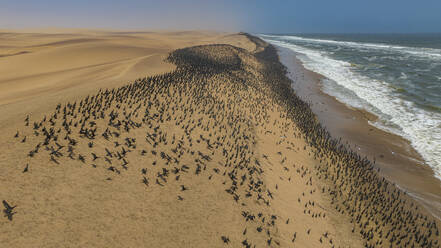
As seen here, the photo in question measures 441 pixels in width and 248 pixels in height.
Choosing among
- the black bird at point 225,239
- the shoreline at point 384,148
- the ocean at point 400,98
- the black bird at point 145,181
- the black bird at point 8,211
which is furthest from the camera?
the ocean at point 400,98

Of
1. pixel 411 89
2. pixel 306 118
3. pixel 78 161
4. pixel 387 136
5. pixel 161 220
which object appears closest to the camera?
pixel 161 220

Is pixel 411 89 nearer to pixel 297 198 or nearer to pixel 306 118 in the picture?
pixel 306 118

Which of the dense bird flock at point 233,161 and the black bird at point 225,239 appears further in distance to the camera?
the dense bird flock at point 233,161

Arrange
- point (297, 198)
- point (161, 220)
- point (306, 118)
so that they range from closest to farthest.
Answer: point (161, 220), point (297, 198), point (306, 118)

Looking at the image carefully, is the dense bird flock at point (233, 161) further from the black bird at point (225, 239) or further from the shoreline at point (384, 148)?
the shoreline at point (384, 148)

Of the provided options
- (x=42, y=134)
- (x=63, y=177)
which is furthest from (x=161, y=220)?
(x=42, y=134)

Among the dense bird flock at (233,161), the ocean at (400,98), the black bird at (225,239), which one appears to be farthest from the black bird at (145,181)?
the ocean at (400,98)

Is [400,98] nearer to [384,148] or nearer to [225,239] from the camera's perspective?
[384,148]
